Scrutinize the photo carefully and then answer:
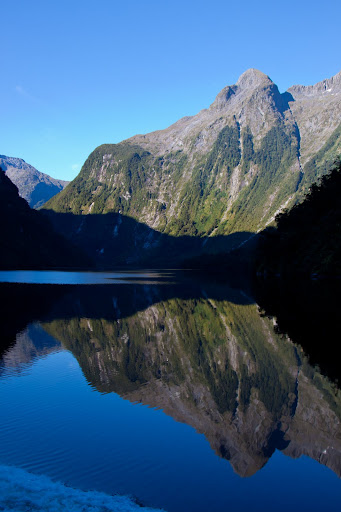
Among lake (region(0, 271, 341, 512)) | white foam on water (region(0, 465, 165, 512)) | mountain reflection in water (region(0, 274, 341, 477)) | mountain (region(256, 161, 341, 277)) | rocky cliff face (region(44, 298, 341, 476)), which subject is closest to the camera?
white foam on water (region(0, 465, 165, 512))

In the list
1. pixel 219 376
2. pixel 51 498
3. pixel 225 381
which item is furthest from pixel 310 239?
pixel 51 498

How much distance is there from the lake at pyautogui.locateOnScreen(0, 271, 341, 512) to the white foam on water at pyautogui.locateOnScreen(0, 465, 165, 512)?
49 mm

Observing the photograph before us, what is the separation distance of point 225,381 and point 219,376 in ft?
2.95

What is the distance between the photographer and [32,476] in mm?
12688

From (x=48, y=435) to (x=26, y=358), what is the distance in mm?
14056

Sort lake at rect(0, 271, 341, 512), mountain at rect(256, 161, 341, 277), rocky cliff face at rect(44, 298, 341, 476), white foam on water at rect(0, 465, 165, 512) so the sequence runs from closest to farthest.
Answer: white foam on water at rect(0, 465, 165, 512)
lake at rect(0, 271, 341, 512)
rocky cliff face at rect(44, 298, 341, 476)
mountain at rect(256, 161, 341, 277)

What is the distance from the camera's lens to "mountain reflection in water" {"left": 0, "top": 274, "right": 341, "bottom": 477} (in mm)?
16766

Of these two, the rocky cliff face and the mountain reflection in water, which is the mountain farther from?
the rocky cliff face

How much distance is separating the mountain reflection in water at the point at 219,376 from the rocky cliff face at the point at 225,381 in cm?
5

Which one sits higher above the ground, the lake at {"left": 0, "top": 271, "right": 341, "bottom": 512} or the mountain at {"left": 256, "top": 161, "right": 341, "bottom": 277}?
the mountain at {"left": 256, "top": 161, "right": 341, "bottom": 277}

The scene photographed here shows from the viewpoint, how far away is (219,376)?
25.1 m

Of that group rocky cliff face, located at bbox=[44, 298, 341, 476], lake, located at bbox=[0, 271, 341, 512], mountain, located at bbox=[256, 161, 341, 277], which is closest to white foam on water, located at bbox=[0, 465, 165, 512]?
lake, located at bbox=[0, 271, 341, 512]

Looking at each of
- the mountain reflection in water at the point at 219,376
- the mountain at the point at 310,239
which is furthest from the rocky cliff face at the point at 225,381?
the mountain at the point at 310,239

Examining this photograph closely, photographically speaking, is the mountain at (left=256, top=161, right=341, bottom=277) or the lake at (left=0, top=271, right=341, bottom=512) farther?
the mountain at (left=256, top=161, right=341, bottom=277)
